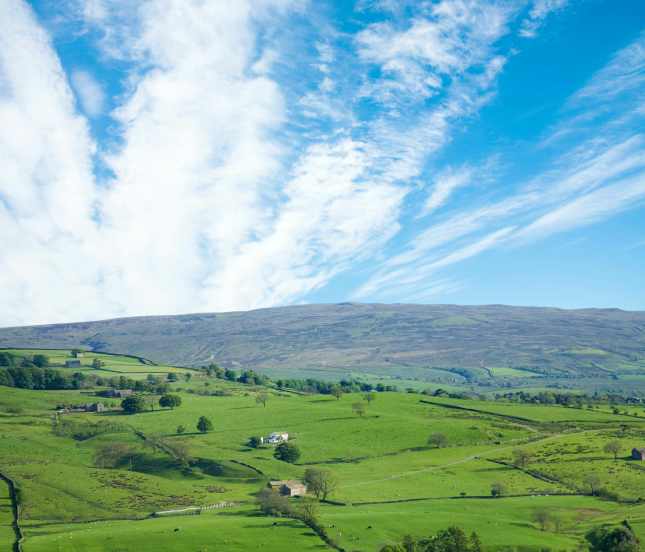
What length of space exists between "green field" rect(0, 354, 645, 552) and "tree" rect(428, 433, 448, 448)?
110 cm

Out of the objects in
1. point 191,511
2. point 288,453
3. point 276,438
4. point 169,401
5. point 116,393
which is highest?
point 116,393

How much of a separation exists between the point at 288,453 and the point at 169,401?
62.1 m

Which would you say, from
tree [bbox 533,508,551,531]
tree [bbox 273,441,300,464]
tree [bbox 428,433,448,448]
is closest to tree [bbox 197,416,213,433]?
tree [bbox 273,441,300,464]

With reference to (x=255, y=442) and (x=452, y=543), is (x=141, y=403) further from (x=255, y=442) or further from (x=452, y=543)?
(x=452, y=543)

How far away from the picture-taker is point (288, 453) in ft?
413

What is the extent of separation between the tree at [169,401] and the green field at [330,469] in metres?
3.99

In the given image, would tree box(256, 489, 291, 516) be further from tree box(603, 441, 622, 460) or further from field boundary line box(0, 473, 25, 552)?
tree box(603, 441, 622, 460)

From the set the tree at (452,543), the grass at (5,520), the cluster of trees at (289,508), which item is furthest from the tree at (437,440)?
the grass at (5,520)

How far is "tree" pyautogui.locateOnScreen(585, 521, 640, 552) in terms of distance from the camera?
214ft

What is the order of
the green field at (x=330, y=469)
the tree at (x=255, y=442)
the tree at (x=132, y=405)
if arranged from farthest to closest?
the tree at (x=132, y=405)
the tree at (x=255, y=442)
the green field at (x=330, y=469)

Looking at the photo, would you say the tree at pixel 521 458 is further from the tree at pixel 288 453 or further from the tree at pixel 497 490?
the tree at pixel 288 453

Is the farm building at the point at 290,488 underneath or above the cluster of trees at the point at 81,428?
underneath

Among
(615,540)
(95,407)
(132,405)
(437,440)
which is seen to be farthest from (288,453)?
(95,407)

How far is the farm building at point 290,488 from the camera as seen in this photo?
9881 centimetres
